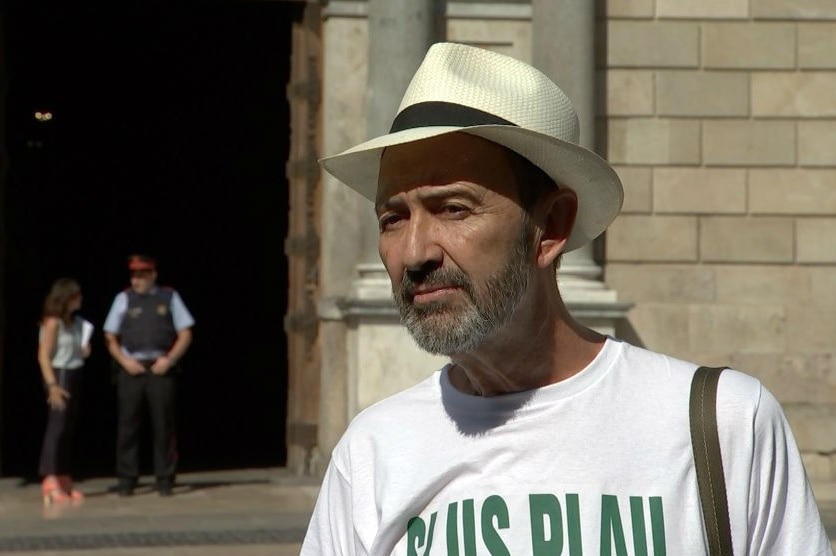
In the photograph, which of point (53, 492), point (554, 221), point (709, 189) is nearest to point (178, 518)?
point (53, 492)

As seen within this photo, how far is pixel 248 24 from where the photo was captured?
18.0 m

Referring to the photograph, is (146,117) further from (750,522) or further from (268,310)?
(750,522)

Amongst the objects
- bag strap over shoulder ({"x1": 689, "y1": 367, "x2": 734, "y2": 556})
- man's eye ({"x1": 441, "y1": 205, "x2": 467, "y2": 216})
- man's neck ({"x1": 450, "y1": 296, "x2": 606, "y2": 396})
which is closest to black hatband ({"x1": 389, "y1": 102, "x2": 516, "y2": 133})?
man's eye ({"x1": 441, "y1": 205, "x2": 467, "y2": 216})

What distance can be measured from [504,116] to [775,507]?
0.64 m

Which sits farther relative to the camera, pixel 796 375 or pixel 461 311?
pixel 796 375

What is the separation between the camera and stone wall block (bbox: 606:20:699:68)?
13070mm

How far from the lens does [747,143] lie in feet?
43.0

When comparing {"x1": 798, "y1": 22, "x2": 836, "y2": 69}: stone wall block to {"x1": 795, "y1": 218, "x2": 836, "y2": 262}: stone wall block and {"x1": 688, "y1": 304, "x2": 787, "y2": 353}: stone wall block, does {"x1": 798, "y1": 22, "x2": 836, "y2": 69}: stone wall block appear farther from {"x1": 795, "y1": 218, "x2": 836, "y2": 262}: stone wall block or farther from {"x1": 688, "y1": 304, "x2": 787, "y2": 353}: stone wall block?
{"x1": 688, "y1": 304, "x2": 787, "y2": 353}: stone wall block

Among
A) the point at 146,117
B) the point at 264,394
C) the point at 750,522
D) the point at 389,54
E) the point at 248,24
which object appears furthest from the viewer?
the point at 146,117

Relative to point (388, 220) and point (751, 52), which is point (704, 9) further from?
point (388, 220)

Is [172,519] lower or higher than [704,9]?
lower

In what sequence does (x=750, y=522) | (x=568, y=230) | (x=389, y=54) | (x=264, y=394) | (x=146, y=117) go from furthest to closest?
1. (x=146, y=117)
2. (x=264, y=394)
3. (x=389, y=54)
4. (x=568, y=230)
5. (x=750, y=522)

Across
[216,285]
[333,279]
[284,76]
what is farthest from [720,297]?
[216,285]

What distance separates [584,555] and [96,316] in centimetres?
2240
